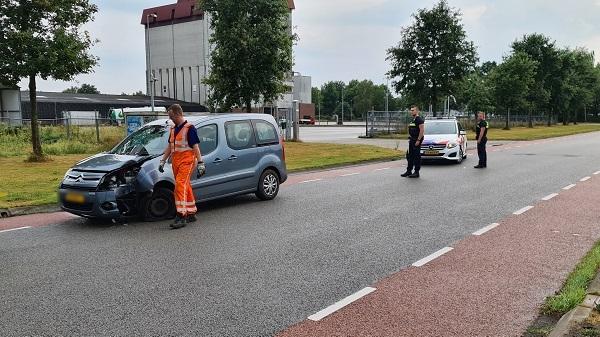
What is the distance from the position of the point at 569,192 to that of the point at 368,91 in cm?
11912

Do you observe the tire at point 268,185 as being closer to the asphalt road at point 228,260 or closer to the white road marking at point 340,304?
the asphalt road at point 228,260

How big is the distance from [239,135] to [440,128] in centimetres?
1085

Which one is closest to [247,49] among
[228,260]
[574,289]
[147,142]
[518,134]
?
[147,142]

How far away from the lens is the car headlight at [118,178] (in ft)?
26.5

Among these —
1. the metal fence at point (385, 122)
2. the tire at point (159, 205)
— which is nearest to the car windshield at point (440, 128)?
the tire at point (159, 205)

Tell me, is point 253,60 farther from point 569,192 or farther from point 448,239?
point 448,239

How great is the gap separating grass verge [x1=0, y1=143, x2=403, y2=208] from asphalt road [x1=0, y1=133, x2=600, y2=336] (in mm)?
2655

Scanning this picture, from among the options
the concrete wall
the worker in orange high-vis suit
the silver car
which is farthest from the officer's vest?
the concrete wall

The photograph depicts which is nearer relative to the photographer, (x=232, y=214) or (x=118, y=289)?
(x=118, y=289)

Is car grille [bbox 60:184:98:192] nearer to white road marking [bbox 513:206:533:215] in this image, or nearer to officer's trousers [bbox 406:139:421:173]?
white road marking [bbox 513:206:533:215]

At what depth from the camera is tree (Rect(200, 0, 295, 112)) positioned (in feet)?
80.5

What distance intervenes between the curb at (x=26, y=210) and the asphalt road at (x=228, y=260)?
1405 millimetres

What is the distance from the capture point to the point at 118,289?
16.6 ft

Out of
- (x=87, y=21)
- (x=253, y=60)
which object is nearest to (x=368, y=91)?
(x=253, y=60)
